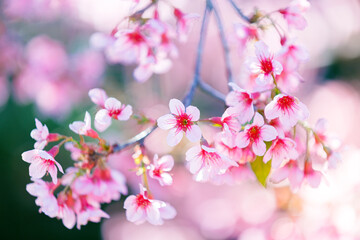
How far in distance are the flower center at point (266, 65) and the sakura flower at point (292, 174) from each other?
0.27m

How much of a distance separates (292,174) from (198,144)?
293 millimetres

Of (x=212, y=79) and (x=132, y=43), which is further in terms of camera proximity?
(x=212, y=79)

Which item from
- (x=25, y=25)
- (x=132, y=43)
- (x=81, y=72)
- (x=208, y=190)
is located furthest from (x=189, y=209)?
(x=132, y=43)

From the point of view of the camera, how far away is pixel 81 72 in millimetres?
2781

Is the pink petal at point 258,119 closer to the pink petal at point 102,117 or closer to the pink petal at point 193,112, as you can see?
the pink petal at point 193,112

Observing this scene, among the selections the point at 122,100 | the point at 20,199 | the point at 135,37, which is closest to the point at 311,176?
the point at 135,37

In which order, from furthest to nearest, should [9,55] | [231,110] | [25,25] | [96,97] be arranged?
[25,25] → [9,55] → [96,97] → [231,110]

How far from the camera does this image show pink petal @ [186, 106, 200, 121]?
932 mm

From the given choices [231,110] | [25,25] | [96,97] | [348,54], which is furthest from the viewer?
[348,54]

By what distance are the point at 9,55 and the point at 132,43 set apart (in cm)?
160

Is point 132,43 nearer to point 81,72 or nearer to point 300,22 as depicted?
point 300,22

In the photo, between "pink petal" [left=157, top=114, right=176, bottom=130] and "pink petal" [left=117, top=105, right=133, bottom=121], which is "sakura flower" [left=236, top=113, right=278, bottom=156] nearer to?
"pink petal" [left=157, top=114, right=176, bottom=130]

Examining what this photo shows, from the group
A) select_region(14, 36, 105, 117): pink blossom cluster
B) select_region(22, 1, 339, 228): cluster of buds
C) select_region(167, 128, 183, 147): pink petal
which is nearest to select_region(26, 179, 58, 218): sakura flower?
select_region(22, 1, 339, 228): cluster of buds

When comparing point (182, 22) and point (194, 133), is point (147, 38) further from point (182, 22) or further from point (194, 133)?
point (194, 133)
